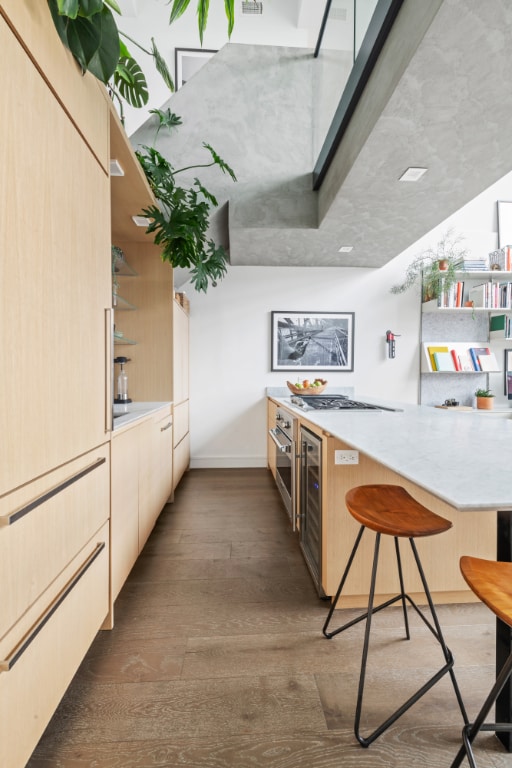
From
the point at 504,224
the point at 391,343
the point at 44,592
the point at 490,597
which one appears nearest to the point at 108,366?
the point at 44,592

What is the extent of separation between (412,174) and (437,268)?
2.03m

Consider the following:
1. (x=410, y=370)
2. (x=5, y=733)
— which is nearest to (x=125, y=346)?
(x=5, y=733)

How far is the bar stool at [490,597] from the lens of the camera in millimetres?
752

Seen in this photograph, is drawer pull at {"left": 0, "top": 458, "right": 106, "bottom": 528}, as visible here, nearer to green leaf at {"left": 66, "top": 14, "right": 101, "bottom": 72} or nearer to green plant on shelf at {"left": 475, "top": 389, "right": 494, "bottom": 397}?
green leaf at {"left": 66, "top": 14, "right": 101, "bottom": 72}

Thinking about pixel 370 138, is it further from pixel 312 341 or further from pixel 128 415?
pixel 312 341

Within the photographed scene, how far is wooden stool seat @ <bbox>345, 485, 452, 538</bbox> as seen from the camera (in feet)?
3.81

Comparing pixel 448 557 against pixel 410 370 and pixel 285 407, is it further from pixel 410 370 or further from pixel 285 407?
pixel 410 370

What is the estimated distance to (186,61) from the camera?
435 cm

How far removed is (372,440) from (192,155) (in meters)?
2.94

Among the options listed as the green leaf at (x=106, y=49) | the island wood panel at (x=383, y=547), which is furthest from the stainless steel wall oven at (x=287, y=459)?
the green leaf at (x=106, y=49)

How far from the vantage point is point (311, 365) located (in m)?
4.38

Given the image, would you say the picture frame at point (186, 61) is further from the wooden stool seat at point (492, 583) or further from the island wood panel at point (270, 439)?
the wooden stool seat at point (492, 583)

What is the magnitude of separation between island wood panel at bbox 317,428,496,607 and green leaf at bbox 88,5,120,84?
5.15ft

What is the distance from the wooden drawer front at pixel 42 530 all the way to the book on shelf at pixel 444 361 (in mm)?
3996
